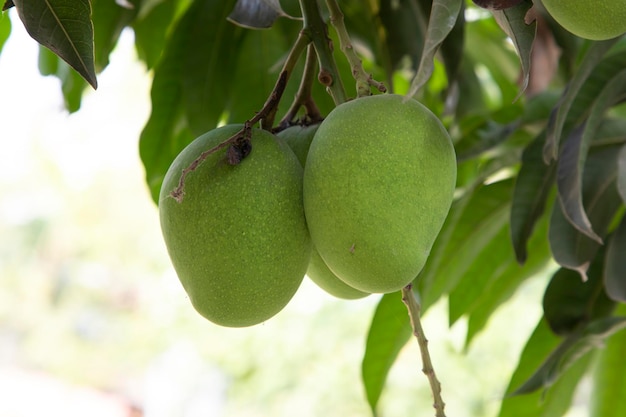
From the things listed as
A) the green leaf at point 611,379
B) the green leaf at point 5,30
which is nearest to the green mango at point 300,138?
the green leaf at point 5,30

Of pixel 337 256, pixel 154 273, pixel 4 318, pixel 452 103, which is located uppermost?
pixel 337 256

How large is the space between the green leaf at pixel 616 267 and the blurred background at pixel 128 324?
2.41 meters

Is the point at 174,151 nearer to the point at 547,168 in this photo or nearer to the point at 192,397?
the point at 547,168

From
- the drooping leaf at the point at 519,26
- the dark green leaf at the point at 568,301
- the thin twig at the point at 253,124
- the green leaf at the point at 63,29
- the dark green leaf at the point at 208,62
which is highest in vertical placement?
the green leaf at the point at 63,29

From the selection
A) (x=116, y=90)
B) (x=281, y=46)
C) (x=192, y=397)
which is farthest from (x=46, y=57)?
(x=116, y=90)

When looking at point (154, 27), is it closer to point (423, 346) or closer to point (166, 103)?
point (166, 103)

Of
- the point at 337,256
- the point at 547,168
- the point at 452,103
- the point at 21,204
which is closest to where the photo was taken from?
the point at 337,256

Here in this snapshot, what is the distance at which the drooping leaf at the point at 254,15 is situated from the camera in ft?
2.13

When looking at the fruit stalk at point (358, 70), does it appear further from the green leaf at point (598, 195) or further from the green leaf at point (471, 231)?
the green leaf at point (471, 231)

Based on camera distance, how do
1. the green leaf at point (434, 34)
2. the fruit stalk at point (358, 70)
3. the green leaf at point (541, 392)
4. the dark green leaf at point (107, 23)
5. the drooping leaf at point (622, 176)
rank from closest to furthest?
the green leaf at point (434, 34)
the fruit stalk at point (358, 70)
the drooping leaf at point (622, 176)
the dark green leaf at point (107, 23)
the green leaf at point (541, 392)

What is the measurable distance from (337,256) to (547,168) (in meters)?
0.42

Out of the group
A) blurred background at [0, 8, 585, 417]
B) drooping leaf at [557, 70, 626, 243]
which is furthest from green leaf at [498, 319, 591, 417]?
blurred background at [0, 8, 585, 417]

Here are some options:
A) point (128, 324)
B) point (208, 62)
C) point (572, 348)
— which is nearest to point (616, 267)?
point (572, 348)

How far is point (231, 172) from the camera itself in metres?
0.57
